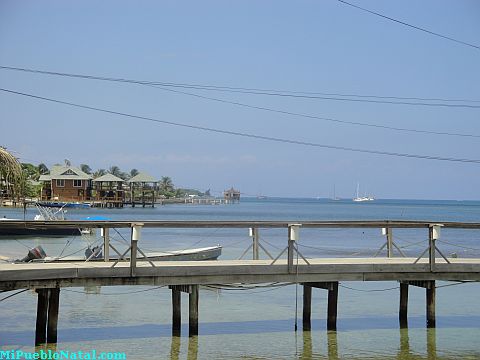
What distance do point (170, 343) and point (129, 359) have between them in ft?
5.85

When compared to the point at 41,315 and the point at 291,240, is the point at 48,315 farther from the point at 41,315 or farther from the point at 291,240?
the point at 291,240

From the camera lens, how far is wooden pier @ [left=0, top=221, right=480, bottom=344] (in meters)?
14.8

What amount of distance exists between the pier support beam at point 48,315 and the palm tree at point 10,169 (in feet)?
7.53

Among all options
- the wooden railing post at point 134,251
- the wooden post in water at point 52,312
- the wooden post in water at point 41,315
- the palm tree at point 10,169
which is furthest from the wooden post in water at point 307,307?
the palm tree at point 10,169

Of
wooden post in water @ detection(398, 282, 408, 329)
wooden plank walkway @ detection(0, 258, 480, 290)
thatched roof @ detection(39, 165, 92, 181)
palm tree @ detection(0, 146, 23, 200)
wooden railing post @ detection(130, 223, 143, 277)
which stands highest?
thatched roof @ detection(39, 165, 92, 181)

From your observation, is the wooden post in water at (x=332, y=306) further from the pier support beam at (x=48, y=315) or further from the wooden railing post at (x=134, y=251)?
the pier support beam at (x=48, y=315)

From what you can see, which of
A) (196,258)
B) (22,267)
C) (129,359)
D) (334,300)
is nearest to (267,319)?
(334,300)

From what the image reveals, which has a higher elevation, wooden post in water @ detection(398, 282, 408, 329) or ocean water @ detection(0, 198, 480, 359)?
wooden post in water @ detection(398, 282, 408, 329)

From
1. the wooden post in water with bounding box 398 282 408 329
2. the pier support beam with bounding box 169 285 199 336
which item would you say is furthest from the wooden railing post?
the wooden post in water with bounding box 398 282 408 329

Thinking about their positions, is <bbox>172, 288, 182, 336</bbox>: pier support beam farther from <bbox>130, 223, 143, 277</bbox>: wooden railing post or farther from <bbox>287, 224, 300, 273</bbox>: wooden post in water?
<bbox>287, 224, 300, 273</bbox>: wooden post in water

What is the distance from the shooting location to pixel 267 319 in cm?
1986

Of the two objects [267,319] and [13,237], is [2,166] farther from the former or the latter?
[13,237]

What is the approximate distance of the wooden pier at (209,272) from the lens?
14773 millimetres

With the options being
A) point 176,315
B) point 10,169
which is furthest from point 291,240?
point 10,169
